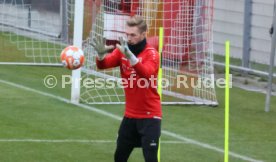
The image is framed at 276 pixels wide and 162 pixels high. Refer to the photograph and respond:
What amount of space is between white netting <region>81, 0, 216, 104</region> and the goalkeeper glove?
694 cm

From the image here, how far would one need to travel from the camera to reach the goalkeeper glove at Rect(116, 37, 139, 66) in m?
9.15

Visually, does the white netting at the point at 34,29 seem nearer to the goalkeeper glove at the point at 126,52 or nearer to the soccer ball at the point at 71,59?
the soccer ball at the point at 71,59

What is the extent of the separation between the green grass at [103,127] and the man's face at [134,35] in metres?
2.57

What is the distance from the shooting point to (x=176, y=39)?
55.0ft

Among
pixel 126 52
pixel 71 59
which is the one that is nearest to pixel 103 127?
pixel 71 59

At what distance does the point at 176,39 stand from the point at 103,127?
11.7ft

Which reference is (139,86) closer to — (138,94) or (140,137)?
(138,94)

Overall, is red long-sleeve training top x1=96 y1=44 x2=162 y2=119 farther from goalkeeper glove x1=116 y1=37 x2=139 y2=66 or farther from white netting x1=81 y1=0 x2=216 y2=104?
white netting x1=81 y1=0 x2=216 y2=104

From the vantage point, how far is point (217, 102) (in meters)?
16.2

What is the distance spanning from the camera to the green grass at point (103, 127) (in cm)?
1209

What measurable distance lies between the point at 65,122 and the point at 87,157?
7.36 ft

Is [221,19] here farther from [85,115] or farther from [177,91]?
[85,115]

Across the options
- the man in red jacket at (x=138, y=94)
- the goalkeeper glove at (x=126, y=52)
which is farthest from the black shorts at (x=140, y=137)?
the goalkeeper glove at (x=126, y=52)

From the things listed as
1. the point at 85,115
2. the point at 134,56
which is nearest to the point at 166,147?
the point at 85,115
